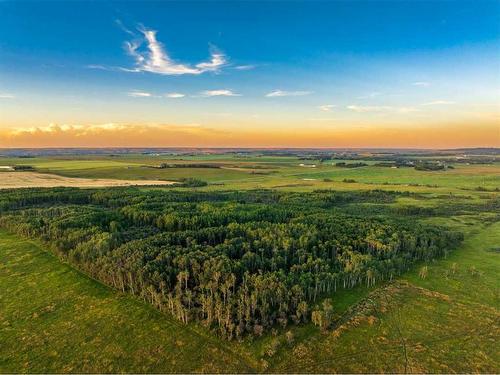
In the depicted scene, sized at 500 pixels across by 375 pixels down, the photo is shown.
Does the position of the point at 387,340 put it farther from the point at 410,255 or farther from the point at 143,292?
the point at 143,292

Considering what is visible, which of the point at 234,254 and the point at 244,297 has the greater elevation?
the point at 234,254

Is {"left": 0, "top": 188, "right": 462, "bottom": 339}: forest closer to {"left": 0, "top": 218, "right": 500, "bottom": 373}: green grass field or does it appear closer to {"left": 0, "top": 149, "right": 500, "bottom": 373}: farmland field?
{"left": 0, "top": 149, "right": 500, "bottom": 373}: farmland field

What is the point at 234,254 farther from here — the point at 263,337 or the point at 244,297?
the point at 263,337

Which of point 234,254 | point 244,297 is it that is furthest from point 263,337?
point 234,254

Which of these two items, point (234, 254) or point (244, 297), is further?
point (234, 254)

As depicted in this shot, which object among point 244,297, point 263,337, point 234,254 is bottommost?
point 263,337

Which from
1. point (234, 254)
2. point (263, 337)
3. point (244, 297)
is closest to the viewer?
point (263, 337)

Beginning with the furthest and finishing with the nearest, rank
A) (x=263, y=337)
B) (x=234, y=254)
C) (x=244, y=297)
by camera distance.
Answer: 1. (x=234, y=254)
2. (x=244, y=297)
3. (x=263, y=337)

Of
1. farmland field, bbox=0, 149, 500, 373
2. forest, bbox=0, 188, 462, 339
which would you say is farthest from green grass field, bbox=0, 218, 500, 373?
forest, bbox=0, 188, 462, 339

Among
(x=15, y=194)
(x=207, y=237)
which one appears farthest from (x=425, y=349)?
(x=15, y=194)
